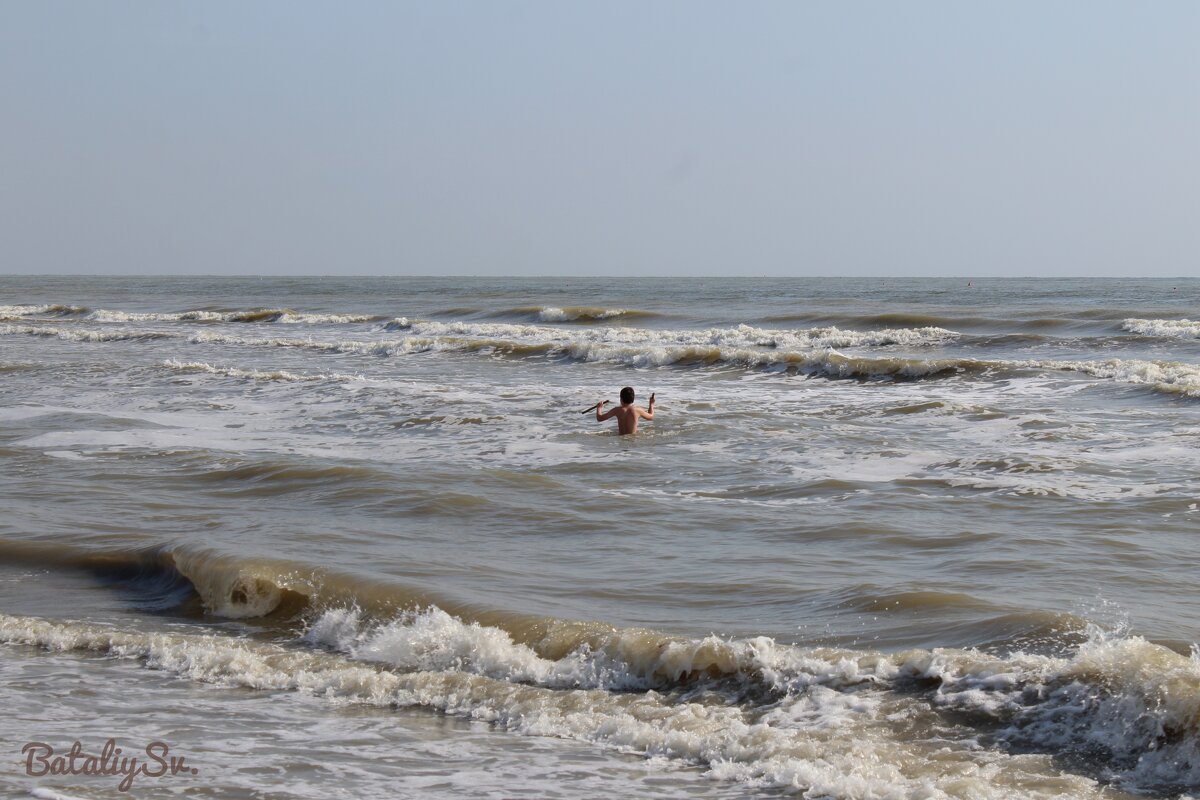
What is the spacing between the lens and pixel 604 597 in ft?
24.5

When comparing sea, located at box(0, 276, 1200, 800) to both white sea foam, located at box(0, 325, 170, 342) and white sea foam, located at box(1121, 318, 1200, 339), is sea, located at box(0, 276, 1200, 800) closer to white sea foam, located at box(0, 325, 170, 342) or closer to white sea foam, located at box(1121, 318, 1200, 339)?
white sea foam, located at box(1121, 318, 1200, 339)

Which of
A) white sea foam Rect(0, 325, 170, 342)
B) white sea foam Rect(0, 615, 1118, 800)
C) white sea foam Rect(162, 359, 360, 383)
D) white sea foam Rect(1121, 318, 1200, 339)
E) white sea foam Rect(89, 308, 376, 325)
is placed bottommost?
white sea foam Rect(0, 615, 1118, 800)

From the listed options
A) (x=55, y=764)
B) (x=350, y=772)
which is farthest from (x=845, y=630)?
(x=55, y=764)

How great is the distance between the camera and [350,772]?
495cm

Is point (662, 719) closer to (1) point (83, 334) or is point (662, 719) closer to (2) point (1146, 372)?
(2) point (1146, 372)

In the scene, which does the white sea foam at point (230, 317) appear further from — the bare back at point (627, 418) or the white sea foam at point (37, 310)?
the bare back at point (627, 418)

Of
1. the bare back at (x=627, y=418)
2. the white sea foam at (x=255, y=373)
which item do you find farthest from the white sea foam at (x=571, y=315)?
the bare back at (x=627, y=418)

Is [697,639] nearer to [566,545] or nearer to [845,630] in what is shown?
[845,630]

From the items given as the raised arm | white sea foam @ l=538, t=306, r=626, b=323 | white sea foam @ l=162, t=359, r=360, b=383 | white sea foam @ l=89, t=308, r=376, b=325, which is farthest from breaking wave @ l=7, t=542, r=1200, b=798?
white sea foam @ l=89, t=308, r=376, b=325

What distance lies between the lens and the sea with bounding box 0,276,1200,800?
504 cm

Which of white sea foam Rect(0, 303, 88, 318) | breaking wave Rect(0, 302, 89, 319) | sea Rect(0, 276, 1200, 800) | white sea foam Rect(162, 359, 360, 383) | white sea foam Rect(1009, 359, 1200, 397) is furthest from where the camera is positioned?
white sea foam Rect(0, 303, 88, 318)

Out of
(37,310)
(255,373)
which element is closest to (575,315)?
(255,373)

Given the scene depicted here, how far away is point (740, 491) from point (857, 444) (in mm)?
3029

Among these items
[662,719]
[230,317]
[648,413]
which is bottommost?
[662,719]
